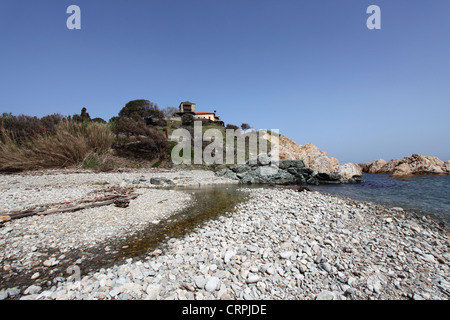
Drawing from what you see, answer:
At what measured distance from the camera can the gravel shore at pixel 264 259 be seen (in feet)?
10.1

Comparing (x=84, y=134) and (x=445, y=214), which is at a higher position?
(x=84, y=134)

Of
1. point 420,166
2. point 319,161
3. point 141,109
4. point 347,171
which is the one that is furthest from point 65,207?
point 141,109

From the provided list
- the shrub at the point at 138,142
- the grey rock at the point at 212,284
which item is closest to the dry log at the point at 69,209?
the grey rock at the point at 212,284

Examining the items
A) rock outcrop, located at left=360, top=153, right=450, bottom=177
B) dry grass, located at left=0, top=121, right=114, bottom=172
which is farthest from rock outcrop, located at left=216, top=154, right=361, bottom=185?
dry grass, located at left=0, top=121, right=114, bottom=172

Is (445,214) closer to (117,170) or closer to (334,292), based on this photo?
(334,292)

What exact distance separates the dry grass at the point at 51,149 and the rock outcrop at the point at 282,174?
15.0 meters

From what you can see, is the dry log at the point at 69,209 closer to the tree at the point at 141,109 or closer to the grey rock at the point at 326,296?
the grey rock at the point at 326,296

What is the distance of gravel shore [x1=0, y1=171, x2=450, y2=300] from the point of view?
3086 mm

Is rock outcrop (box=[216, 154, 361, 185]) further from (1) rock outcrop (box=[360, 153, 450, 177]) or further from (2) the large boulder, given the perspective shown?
(1) rock outcrop (box=[360, 153, 450, 177])

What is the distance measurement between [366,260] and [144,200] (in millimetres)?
8556

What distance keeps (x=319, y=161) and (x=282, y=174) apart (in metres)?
9.60

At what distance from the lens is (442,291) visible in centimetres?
310
